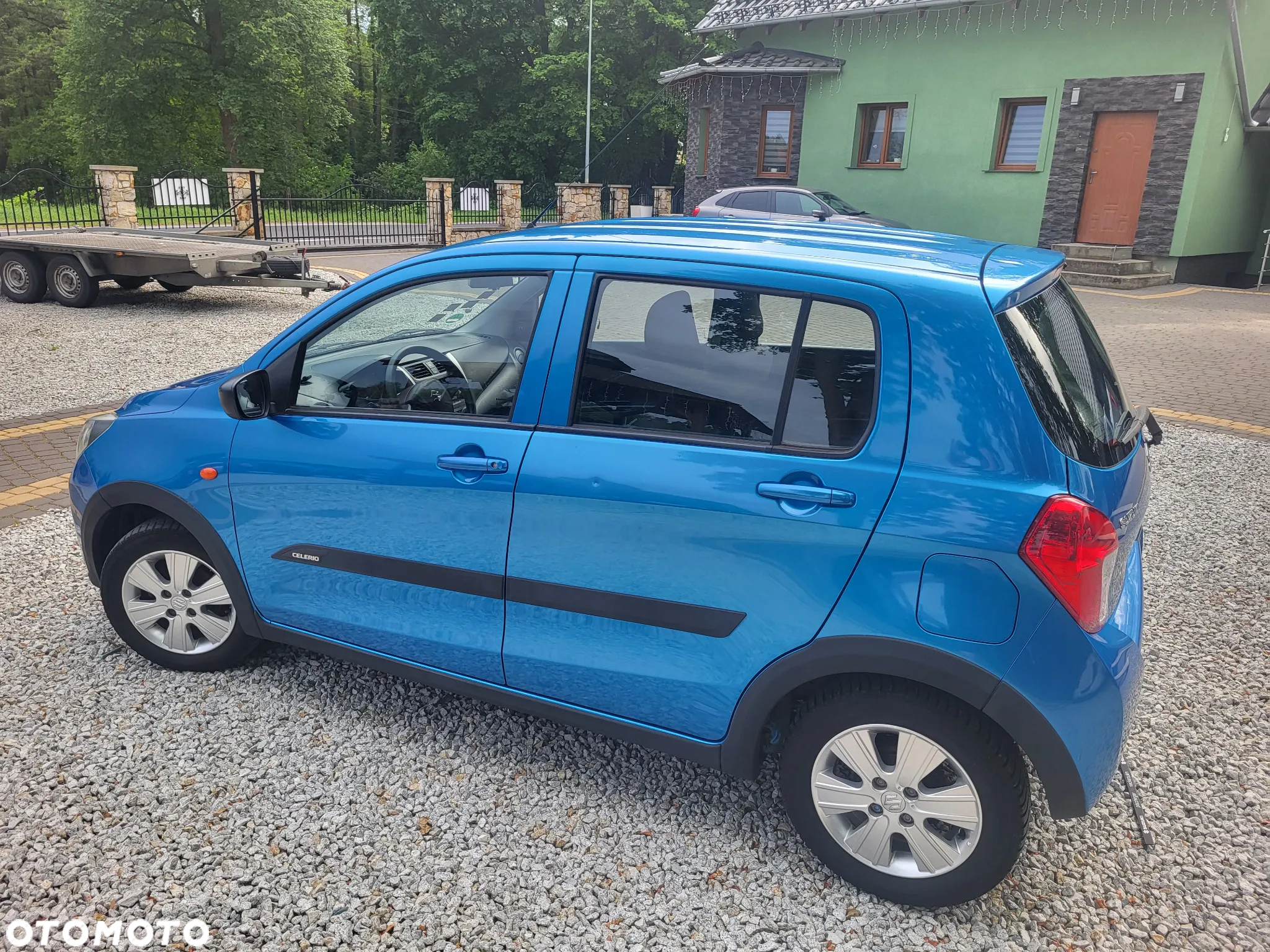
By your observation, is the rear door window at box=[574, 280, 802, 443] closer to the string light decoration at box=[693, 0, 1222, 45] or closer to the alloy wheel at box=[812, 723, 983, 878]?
the alloy wheel at box=[812, 723, 983, 878]

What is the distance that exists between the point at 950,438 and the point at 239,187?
23.4 m

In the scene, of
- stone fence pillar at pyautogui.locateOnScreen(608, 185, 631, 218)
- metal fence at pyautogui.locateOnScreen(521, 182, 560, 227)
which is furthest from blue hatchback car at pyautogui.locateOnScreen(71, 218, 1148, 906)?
stone fence pillar at pyautogui.locateOnScreen(608, 185, 631, 218)

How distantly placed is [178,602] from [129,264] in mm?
10628

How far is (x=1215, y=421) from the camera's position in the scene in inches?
331

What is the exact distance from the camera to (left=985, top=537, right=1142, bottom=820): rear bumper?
2.26m

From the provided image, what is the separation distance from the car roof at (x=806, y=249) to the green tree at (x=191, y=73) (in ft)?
139

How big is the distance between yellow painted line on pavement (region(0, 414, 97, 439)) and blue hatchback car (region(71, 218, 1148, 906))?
4.59 m

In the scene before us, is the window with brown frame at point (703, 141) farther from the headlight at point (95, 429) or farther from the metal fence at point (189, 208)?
the headlight at point (95, 429)

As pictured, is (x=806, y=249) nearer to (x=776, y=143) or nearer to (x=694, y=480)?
(x=694, y=480)

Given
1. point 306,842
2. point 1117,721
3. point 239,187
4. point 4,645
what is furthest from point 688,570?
point 239,187

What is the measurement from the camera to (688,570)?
8.47 ft

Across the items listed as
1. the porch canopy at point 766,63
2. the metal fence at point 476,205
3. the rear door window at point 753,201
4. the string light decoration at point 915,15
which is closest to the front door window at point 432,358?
the rear door window at point 753,201

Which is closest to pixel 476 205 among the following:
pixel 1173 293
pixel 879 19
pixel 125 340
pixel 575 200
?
pixel 575 200

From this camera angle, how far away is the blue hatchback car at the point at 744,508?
2295 millimetres
